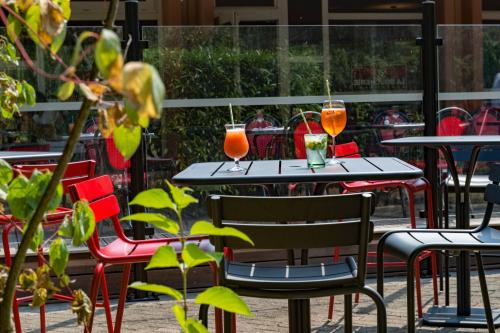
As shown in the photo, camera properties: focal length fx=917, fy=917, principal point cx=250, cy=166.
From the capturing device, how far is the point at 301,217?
2578 millimetres

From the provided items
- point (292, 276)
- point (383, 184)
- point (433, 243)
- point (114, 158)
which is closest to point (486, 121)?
point (383, 184)

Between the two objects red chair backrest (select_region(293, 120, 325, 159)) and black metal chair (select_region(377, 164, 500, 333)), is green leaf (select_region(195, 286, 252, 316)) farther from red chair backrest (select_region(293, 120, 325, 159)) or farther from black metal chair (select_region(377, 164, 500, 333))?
red chair backrest (select_region(293, 120, 325, 159))

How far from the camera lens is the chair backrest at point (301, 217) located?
8.45 feet

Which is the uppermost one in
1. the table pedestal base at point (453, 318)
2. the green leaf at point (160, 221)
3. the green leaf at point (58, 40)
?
the green leaf at point (58, 40)

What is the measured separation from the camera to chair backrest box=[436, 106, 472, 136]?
6004 millimetres

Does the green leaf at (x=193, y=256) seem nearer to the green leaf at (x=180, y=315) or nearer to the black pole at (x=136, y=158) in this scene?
the green leaf at (x=180, y=315)

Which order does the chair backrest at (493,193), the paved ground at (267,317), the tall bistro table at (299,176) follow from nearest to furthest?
the tall bistro table at (299,176)
the chair backrest at (493,193)
the paved ground at (267,317)

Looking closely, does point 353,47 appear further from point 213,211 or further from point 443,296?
point 213,211

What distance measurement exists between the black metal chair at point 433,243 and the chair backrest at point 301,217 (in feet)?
2.08

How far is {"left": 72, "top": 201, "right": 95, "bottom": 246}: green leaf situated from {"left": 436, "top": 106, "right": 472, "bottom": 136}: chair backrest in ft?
16.6

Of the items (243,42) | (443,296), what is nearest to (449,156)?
(443,296)

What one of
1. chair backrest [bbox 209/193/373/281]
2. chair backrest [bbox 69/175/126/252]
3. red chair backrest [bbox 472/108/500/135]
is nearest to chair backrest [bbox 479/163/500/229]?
chair backrest [bbox 209/193/373/281]

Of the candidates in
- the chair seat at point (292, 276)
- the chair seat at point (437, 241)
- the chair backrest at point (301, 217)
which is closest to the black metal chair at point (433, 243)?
the chair seat at point (437, 241)

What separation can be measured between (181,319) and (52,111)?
4.59 metres
